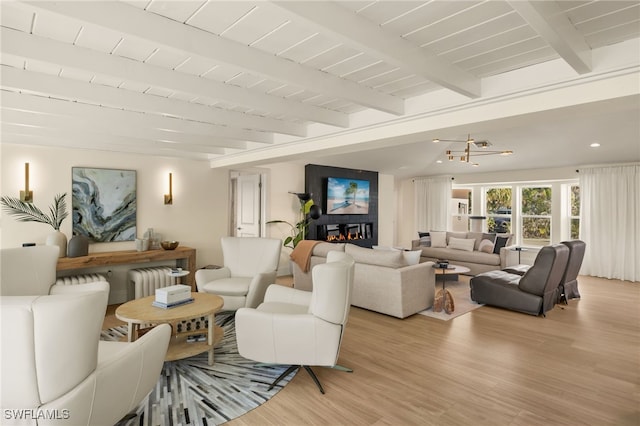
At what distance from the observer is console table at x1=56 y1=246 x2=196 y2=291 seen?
440cm

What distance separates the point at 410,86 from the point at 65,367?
8.97 feet

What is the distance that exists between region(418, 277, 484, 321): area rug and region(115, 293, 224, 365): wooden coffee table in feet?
8.82

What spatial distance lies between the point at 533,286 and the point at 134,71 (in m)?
4.83

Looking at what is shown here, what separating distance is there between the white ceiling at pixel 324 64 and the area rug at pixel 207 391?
2.15m

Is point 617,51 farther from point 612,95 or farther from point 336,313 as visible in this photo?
point 336,313

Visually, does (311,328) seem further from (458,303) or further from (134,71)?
(458,303)

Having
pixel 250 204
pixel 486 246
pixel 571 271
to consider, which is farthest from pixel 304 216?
pixel 571 271

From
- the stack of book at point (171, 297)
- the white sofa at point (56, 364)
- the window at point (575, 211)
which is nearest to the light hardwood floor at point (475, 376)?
the white sofa at point (56, 364)

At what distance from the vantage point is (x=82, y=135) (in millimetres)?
4105

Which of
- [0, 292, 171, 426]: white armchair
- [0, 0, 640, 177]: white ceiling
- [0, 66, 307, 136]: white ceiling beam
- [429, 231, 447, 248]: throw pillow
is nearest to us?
[0, 292, 171, 426]: white armchair

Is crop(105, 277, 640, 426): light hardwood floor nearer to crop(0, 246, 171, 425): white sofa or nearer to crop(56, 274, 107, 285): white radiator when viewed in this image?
crop(56, 274, 107, 285): white radiator

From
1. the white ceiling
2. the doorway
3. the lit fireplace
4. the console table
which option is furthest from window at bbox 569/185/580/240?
the console table

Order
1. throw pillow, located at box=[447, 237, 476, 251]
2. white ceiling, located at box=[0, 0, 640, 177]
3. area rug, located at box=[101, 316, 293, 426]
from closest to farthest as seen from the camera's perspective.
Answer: white ceiling, located at box=[0, 0, 640, 177] < area rug, located at box=[101, 316, 293, 426] < throw pillow, located at box=[447, 237, 476, 251]

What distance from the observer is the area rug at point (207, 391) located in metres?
2.29
